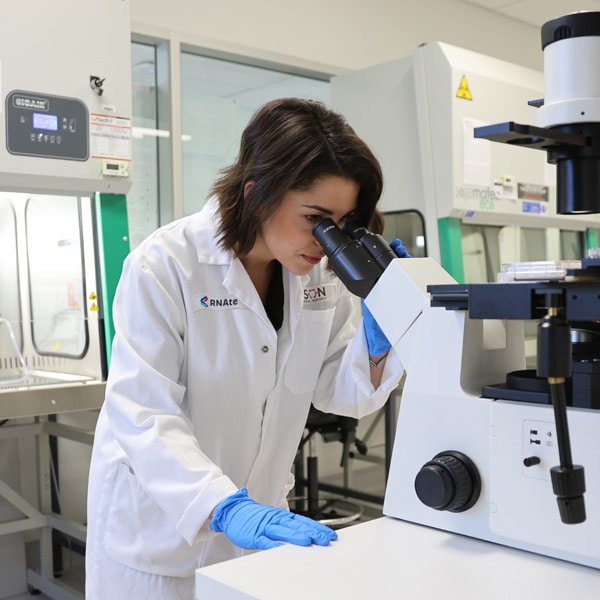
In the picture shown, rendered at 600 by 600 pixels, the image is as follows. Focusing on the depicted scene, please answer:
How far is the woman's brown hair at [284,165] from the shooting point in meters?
1.27

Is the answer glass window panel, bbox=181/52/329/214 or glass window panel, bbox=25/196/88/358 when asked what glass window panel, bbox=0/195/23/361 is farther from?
glass window panel, bbox=181/52/329/214

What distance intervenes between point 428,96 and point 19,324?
186cm

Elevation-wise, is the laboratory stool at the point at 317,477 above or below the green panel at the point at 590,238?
below

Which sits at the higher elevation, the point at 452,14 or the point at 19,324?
the point at 452,14

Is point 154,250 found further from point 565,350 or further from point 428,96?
point 428,96

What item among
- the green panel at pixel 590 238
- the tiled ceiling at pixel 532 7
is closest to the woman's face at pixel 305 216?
the green panel at pixel 590 238

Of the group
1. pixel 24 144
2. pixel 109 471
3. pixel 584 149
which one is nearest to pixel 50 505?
→ pixel 24 144

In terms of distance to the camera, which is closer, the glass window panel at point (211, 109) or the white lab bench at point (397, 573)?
the white lab bench at point (397, 573)

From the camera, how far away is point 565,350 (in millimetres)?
685

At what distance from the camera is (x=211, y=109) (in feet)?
11.9

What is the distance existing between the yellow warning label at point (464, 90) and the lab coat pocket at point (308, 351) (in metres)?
1.88

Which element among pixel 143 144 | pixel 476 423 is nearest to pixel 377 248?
pixel 476 423

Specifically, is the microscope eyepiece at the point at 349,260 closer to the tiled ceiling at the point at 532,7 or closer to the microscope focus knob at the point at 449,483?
the microscope focus knob at the point at 449,483

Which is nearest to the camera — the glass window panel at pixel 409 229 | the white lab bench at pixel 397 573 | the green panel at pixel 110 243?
the white lab bench at pixel 397 573
